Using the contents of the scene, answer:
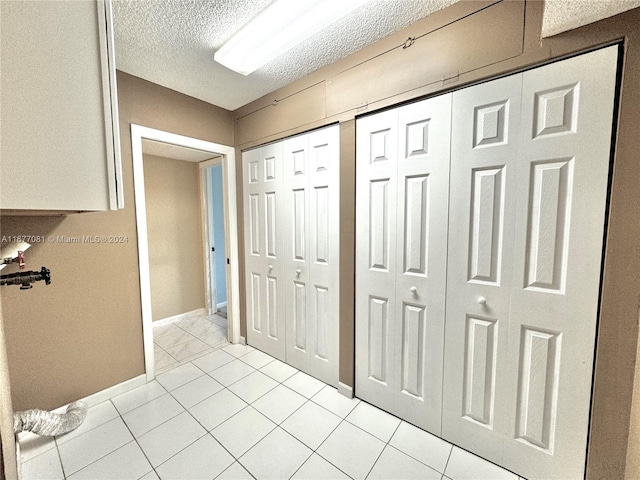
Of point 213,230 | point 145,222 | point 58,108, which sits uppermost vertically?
point 58,108

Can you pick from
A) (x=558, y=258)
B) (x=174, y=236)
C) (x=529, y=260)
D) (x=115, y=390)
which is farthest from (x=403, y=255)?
(x=174, y=236)

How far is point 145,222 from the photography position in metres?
2.05

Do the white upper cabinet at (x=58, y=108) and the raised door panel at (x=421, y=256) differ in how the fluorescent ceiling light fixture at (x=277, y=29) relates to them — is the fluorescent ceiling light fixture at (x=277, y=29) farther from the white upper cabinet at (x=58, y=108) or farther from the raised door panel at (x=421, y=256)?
the white upper cabinet at (x=58, y=108)

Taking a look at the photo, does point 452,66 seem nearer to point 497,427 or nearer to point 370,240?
point 370,240

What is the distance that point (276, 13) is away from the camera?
4.30 feet

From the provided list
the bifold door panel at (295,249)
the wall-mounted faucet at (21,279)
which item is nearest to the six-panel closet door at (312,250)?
the bifold door panel at (295,249)

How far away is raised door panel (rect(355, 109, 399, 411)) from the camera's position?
1620mm

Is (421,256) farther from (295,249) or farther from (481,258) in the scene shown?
(295,249)

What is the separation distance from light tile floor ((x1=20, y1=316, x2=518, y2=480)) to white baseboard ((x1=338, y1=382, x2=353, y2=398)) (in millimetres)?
37

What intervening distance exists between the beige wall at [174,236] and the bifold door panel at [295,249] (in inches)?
56.4

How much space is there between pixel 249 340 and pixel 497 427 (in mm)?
2190

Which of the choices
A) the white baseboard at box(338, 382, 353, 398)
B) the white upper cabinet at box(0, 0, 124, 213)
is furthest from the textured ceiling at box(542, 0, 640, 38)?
the white baseboard at box(338, 382, 353, 398)

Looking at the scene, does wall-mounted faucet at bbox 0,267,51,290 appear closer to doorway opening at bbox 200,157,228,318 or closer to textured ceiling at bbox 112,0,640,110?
textured ceiling at bbox 112,0,640,110

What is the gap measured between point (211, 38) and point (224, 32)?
10cm
